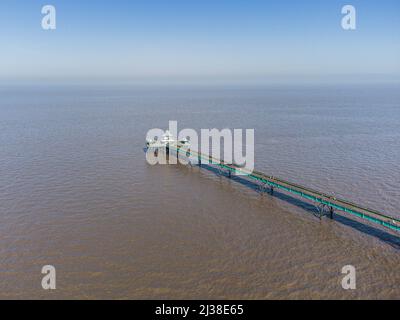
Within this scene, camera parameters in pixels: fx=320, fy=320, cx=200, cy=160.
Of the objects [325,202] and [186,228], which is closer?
[186,228]

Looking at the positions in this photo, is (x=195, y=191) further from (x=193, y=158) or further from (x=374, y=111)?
(x=374, y=111)

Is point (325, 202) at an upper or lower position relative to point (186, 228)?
upper

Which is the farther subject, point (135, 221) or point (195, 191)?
point (195, 191)

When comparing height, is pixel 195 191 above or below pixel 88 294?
above

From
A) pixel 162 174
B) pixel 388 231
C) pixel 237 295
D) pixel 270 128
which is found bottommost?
pixel 237 295

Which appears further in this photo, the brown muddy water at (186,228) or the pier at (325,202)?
the pier at (325,202)

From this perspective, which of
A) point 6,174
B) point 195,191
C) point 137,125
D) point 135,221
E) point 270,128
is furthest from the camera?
point 137,125

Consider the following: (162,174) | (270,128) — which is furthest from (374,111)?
(162,174)

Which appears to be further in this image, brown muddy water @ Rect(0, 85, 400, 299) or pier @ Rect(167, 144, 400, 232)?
pier @ Rect(167, 144, 400, 232)

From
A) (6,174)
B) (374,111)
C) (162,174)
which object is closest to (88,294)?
(162,174)

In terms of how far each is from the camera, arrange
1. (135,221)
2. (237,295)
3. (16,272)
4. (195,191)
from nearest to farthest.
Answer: (237,295)
(16,272)
(135,221)
(195,191)
